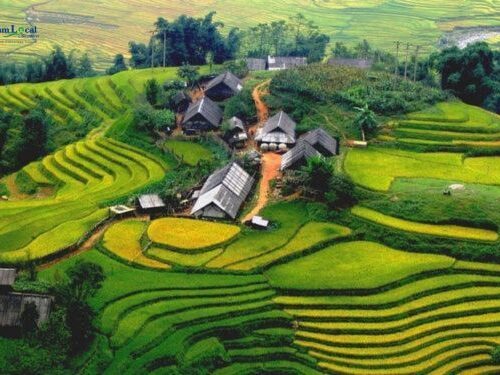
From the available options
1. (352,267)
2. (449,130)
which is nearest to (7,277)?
(352,267)

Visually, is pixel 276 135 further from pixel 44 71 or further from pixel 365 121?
pixel 44 71

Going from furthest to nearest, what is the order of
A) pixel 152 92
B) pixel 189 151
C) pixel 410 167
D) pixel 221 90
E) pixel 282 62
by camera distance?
pixel 282 62, pixel 221 90, pixel 152 92, pixel 189 151, pixel 410 167

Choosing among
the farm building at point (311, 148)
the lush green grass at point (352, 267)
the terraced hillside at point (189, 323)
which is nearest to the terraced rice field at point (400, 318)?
the lush green grass at point (352, 267)

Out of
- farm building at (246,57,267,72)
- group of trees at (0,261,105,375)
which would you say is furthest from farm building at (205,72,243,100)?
group of trees at (0,261,105,375)

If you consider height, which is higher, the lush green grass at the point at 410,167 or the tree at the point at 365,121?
the tree at the point at 365,121

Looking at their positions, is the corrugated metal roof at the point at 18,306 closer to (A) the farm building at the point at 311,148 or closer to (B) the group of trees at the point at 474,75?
(A) the farm building at the point at 311,148

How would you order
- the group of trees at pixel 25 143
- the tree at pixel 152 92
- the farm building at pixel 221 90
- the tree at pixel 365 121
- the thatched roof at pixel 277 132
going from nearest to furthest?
1. the tree at pixel 365 121
2. the thatched roof at pixel 277 132
3. the group of trees at pixel 25 143
4. the tree at pixel 152 92
5. the farm building at pixel 221 90
